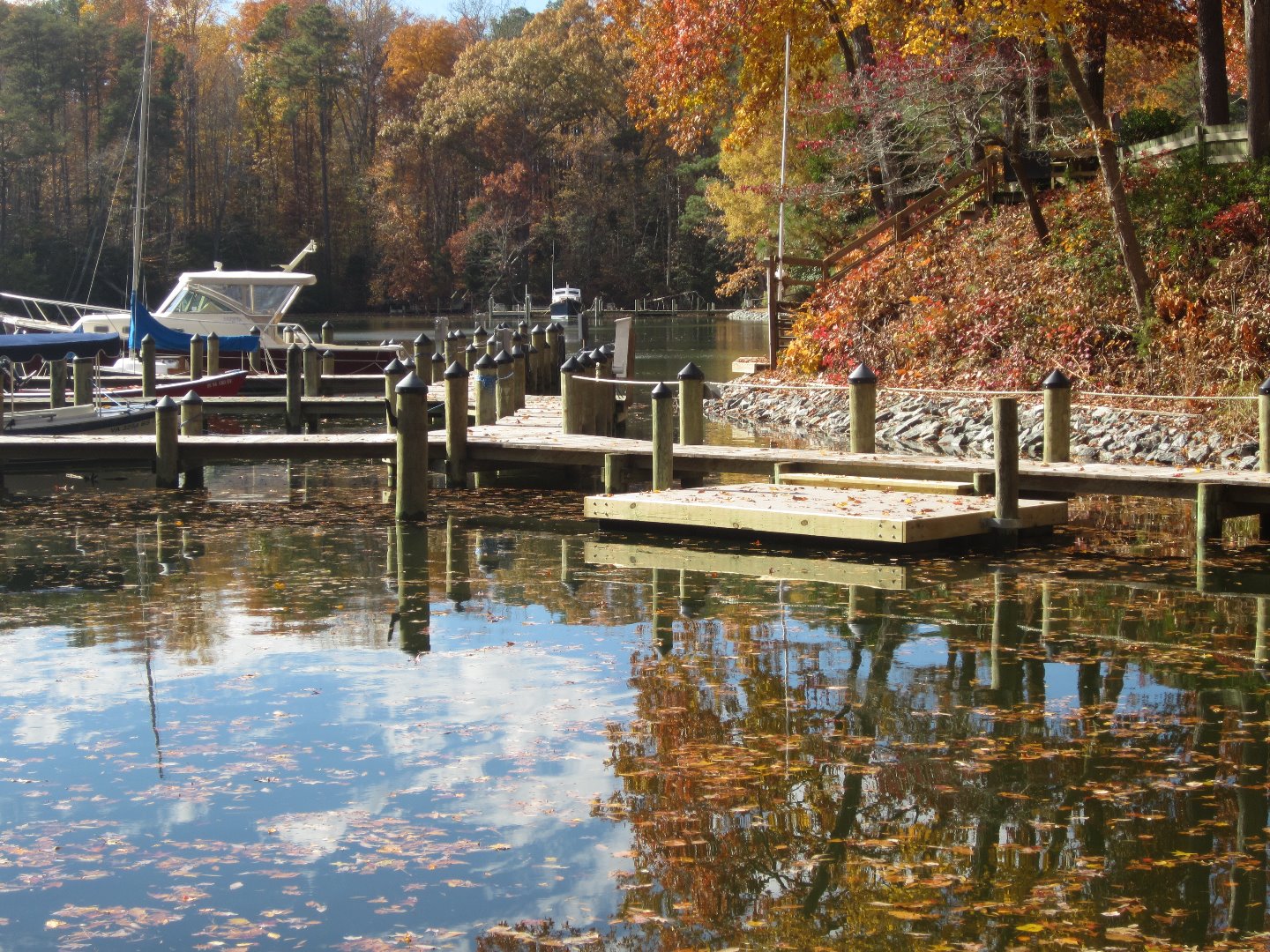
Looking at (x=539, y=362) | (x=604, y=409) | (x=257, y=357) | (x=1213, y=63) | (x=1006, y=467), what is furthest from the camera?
(x=257, y=357)

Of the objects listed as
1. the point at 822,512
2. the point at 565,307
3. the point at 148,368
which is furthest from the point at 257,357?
the point at 565,307

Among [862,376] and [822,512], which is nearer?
[822,512]

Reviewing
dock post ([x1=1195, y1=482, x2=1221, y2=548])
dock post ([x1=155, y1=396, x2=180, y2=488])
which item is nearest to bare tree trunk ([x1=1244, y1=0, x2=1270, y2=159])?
dock post ([x1=1195, y1=482, x2=1221, y2=548])

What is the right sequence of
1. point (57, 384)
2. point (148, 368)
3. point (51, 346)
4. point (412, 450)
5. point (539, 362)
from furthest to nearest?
point (539, 362), point (51, 346), point (148, 368), point (57, 384), point (412, 450)

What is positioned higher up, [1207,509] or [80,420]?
[80,420]

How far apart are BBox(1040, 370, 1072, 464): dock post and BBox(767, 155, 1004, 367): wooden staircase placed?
42.4 ft

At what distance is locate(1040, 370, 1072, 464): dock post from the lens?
15.3m

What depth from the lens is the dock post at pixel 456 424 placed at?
17.0 m

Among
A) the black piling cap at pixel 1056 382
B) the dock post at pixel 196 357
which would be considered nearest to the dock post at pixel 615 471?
the black piling cap at pixel 1056 382

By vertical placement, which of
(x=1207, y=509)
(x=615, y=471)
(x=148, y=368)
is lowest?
(x=1207, y=509)

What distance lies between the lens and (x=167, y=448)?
1830 centimetres

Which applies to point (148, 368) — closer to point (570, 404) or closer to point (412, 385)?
point (570, 404)

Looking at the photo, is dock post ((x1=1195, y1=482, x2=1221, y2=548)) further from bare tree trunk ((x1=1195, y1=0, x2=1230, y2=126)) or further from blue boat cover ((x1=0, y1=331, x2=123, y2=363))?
blue boat cover ((x1=0, y1=331, x2=123, y2=363))

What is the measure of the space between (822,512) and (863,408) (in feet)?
8.83
